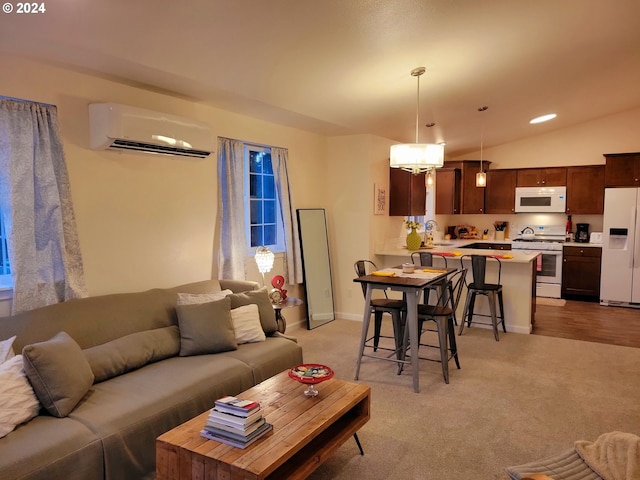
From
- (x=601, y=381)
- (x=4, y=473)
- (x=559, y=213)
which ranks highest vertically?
(x=559, y=213)

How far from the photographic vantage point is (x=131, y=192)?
3.56 m

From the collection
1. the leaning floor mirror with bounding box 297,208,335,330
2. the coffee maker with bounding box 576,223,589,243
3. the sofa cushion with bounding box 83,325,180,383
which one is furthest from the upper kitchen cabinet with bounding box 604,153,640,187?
the sofa cushion with bounding box 83,325,180,383

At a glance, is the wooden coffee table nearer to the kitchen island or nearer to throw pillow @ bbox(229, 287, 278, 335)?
throw pillow @ bbox(229, 287, 278, 335)

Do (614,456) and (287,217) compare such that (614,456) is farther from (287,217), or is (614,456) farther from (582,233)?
(582,233)

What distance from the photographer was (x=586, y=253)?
281 inches

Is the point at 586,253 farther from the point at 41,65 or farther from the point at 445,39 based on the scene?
the point at 41,65

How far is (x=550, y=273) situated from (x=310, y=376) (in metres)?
6.13

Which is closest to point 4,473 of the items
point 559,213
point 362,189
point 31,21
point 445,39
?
point 31,21

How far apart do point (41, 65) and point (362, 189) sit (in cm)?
383

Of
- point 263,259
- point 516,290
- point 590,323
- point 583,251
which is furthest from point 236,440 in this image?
point 583,251

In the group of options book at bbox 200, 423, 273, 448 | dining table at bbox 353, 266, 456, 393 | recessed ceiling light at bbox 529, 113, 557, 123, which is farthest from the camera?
recessed ceiling light at bbox 529, 113, 557, 123

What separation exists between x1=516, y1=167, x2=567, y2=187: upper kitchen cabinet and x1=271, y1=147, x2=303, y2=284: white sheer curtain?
4.70 metres

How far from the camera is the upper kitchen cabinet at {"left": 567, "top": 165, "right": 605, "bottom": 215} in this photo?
726 centimetres

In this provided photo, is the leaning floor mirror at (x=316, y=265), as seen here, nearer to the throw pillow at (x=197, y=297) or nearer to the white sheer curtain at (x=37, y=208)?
the throw pillow at (x=197, y=297)
